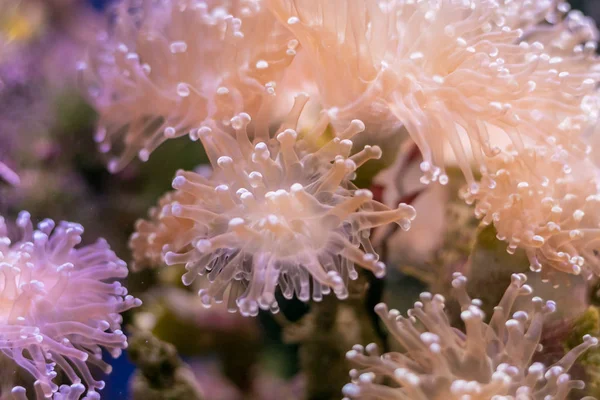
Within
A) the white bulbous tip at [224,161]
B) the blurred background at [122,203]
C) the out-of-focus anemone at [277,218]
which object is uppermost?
the white bulbous tip at [224,161]

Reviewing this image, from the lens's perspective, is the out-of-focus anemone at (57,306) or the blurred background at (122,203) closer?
the out-of-focus anemone at (57,306)

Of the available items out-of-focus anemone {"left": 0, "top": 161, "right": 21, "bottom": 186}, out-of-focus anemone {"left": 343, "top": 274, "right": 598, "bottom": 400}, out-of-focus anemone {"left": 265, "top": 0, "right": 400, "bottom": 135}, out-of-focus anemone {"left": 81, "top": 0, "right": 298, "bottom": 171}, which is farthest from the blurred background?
out-of-focus anemone {"left": 265, "top": 0, "right": 400, "bottom": 135}

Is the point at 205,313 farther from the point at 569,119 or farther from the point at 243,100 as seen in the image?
the point at 569,119

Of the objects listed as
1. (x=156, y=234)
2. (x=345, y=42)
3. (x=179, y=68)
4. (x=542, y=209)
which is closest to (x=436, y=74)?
(x=345, y=42)

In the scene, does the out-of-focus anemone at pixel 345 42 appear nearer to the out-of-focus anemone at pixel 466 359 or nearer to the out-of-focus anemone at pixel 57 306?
the out-of-focus anemone at pixel 466 359

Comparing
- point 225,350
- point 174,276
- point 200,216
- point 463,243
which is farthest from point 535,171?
point 174,276

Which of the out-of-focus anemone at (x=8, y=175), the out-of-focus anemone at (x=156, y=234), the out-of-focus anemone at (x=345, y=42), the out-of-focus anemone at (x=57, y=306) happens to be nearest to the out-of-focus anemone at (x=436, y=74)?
the out-of-focus anemone at (x=345, y=42)

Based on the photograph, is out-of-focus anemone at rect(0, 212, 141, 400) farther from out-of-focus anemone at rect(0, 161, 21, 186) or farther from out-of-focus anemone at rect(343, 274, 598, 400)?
out-of-focus anemone at rect(343, 274, 598, 400)
